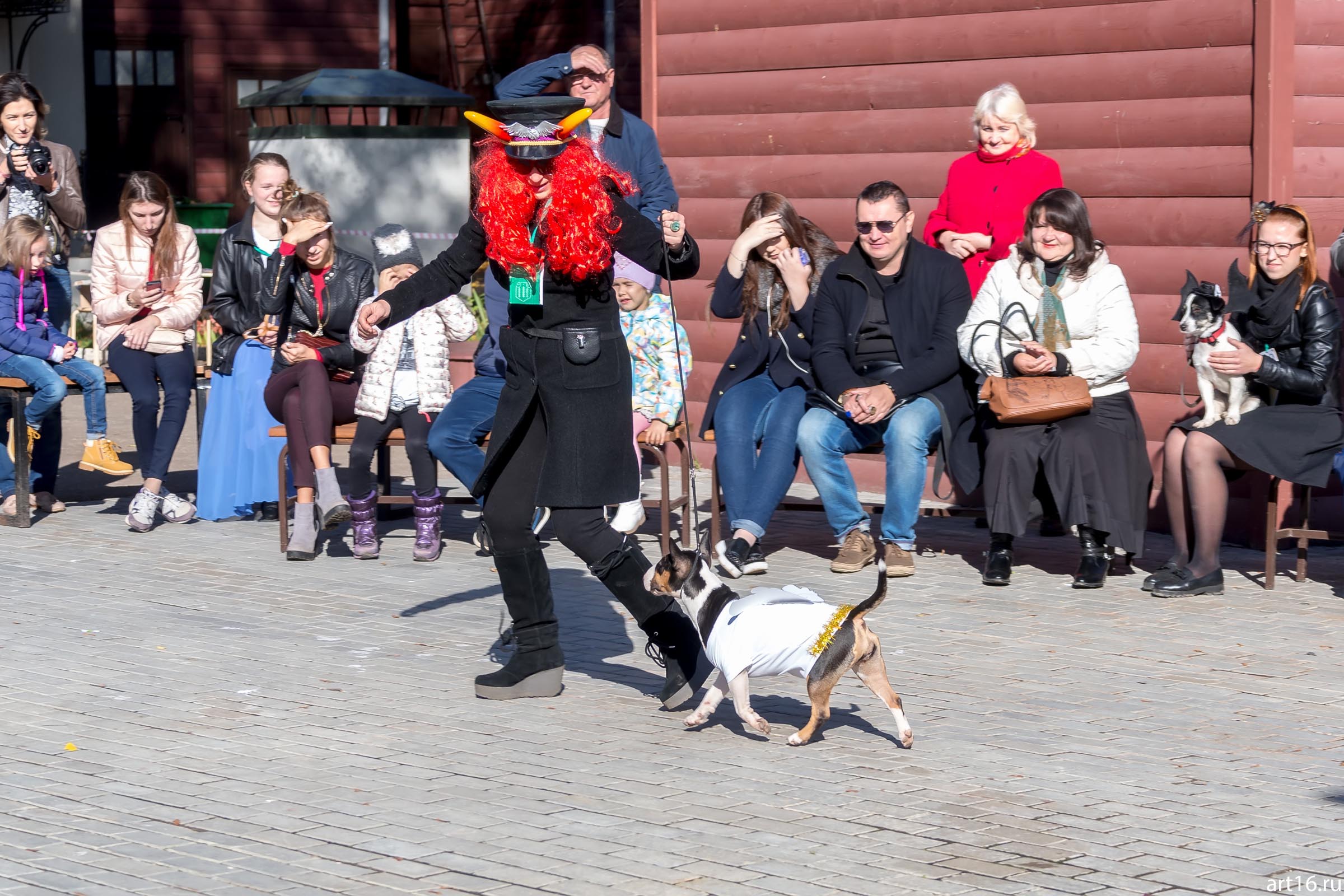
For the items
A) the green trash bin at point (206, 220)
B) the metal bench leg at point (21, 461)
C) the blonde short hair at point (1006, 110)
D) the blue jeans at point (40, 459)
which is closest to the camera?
the blonde short hair at point (1006, 110)

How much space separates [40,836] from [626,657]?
2434 millimetres

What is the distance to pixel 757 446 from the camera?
8.18 m

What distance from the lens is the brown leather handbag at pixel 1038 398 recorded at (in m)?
7.55

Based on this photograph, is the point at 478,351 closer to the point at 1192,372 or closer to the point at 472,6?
the point at 1192,372

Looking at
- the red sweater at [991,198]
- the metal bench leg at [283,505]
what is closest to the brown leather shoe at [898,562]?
the red sweater at [991,198]

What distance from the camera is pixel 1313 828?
4.54 m

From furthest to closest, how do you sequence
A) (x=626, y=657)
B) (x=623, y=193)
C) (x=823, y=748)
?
(x=626, y=657), (x=623, y=193), (x=823, y=748)

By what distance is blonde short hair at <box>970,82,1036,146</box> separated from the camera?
824 centimetres

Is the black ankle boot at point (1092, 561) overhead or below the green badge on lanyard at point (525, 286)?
below

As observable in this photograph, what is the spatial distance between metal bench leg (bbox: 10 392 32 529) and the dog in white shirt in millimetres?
5010

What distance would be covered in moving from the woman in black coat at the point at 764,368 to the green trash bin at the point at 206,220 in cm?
1257

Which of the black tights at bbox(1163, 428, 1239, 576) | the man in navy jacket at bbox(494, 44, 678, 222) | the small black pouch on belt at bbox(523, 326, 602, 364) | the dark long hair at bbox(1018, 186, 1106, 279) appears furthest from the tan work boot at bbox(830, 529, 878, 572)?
the small black pouch on belt at bbox(523, 326, 602, 364)

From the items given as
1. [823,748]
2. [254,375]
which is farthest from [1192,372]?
[254,375]

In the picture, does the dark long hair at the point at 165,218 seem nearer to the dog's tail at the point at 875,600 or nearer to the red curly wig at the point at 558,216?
the red curly wig at the point at 558,216
